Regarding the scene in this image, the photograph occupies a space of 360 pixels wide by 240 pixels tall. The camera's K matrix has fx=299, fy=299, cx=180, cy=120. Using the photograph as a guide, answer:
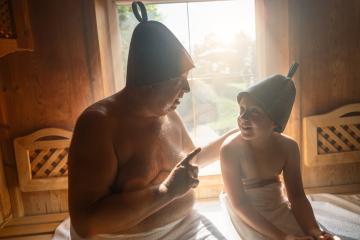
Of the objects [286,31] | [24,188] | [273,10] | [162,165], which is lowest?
[24,188]

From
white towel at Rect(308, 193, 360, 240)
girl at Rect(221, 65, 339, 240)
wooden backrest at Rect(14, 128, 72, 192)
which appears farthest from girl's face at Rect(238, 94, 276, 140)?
wooden backrest at Rect(14, 128, 72, 192)

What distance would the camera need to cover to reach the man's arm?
34.9 inches

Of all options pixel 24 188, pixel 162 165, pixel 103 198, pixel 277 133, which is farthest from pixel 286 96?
pixel 24 188

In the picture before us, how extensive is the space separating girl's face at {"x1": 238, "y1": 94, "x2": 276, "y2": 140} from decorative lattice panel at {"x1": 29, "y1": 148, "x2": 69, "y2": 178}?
1.12 meters

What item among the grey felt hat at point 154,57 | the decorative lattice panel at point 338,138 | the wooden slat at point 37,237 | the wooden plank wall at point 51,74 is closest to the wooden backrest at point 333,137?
the decorative lattice panel at point 338,138

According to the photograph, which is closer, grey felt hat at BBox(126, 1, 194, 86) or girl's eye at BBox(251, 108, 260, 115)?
grey felt hat at BBox(126, 1, 194, 86)

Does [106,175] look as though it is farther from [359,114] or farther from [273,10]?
[359,114]

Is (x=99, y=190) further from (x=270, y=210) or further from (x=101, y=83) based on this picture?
(x=101, y=83)

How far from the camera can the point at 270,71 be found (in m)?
1.90

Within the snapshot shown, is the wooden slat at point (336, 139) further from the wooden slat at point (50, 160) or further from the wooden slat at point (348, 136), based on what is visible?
the wooden slat at point (50, 160)

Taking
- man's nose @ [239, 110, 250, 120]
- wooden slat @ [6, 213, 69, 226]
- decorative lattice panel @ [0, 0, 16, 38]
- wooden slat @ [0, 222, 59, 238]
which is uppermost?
decorative lattice panel @ [0, 0, 16, 38]

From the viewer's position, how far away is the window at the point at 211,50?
6.08 feet

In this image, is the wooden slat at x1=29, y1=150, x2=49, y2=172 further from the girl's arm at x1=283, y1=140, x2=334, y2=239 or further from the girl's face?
the girl's arm at x1=283, y1=140, x2=334, y2=239

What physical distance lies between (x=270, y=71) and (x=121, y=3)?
1.02m
